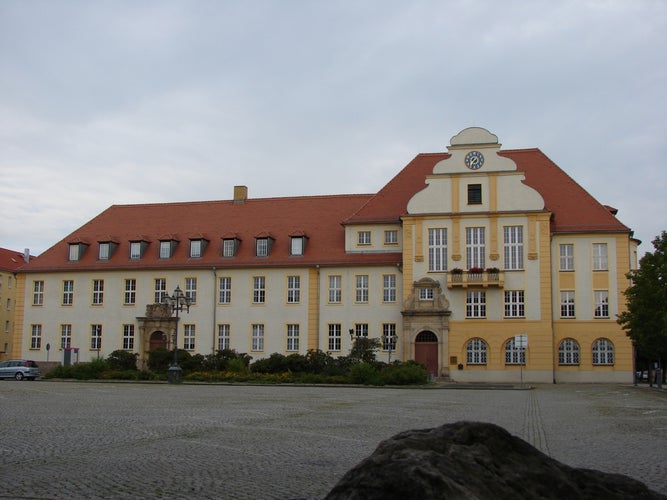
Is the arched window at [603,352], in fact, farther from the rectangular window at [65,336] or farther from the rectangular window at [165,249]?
the rectangular window at [65,336]

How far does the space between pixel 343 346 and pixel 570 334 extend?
14.2 m

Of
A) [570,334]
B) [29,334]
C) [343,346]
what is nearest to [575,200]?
[570,334]

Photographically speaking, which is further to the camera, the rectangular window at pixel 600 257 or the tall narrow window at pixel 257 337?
the tall narrow window at pixel 257 337

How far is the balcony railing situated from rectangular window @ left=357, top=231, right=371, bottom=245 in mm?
6912

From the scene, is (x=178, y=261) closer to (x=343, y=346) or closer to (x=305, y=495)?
(x=343, y=346)

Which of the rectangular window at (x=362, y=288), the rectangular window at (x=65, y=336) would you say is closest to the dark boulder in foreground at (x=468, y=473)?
the rectangular window at (x=362, y=288)

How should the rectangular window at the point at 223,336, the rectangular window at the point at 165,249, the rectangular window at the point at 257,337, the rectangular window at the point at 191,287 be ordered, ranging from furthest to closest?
1. the rectangular window at the point at 165,249
2. the rectangular window at the point at 191,287
3. the rectangular window at the point at 223,336
4. the rectangular window at the point at 257,337

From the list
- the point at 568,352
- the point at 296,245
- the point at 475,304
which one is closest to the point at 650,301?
the point at 568,352

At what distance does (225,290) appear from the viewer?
55094 millimetres

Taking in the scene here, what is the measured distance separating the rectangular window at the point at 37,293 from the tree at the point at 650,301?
4036cm

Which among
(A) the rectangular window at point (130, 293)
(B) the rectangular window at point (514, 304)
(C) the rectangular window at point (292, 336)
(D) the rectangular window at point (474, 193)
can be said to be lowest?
(C) the rectangular window at point (292, 336)

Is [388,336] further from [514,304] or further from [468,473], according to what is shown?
[468,473]

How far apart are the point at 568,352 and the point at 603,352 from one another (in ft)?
6.73

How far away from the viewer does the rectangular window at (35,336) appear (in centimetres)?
5784
